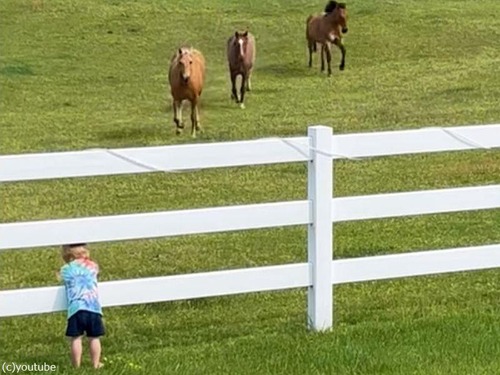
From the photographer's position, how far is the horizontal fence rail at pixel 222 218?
6398mm

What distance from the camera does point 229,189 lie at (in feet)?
45.0

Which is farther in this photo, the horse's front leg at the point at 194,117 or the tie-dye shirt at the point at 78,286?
the horse's front leg at the point at 194,117

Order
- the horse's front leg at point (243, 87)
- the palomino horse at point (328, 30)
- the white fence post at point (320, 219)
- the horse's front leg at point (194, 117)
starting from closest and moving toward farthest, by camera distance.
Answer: the white fence post at point (320, 219)
the horse's front leg at point (194, 117)
the horse's front leg at point (243, 87)
the palomino horse at point (328, 30)

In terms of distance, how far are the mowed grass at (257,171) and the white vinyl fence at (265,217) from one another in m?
0.34

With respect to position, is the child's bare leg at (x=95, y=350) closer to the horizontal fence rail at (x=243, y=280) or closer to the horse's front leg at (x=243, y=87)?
the horizontal fence rail at (x=243, y=280)

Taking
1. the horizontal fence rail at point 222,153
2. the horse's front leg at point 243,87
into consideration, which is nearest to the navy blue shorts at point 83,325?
the horizontal fence rail at point 222,153

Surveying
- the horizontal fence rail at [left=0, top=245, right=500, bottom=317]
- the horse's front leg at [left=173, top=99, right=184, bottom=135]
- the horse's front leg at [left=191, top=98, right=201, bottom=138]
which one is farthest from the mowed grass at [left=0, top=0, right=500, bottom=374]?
the horse's front leg at [left=191, top=98, right=201, bottom=138]

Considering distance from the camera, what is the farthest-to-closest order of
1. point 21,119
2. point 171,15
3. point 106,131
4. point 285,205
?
point 171,15
point 21,119
point 106,131
point 285,205

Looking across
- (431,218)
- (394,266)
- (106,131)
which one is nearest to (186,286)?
(394,266)

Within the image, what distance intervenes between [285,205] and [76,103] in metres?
17.9

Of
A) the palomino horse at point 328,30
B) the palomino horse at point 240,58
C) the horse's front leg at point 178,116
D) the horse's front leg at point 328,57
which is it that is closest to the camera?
the horse's front leg at point 178,116

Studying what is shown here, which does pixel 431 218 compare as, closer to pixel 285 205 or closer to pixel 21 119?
pixel 285 205

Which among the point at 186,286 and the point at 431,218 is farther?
the point at 431,218

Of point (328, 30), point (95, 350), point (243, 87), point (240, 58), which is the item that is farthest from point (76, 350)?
point (328, 30)
